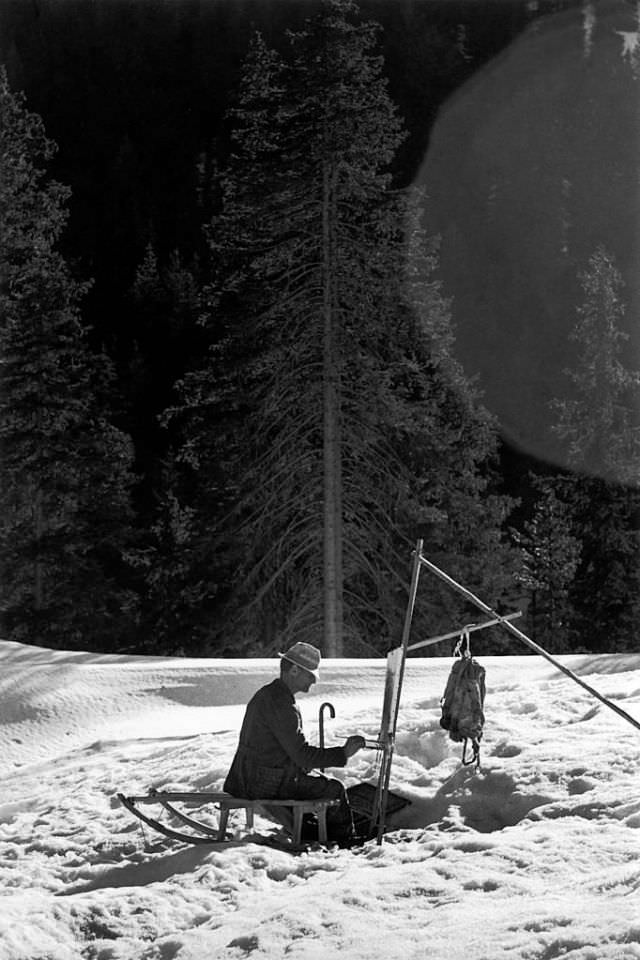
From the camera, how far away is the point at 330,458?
19219 millimetres

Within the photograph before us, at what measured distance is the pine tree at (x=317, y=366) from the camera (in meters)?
19.4

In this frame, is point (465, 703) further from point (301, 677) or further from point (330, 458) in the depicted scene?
point (330, 458)

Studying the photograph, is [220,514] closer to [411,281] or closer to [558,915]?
[411,281]

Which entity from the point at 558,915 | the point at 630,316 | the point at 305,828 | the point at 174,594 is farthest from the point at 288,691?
the point at 630,316

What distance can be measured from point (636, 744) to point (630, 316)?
21929mm

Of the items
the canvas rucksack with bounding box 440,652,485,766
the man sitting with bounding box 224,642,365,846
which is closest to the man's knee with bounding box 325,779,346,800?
the man sitting with bounding box 224,642,365,846

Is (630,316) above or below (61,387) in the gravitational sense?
above

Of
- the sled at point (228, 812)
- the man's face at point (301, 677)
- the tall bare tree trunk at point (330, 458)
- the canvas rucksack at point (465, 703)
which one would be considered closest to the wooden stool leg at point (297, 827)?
the sled at point (228, 812)

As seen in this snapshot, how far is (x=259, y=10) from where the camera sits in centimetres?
4222

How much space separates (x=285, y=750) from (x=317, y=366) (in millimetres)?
13995

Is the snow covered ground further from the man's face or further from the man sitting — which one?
the man's face

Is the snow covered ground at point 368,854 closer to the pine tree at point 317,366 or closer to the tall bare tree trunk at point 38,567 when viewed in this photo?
the pine tree at point 317,366

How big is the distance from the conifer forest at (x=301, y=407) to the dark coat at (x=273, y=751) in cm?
1239

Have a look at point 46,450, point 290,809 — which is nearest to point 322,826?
point 290,809
